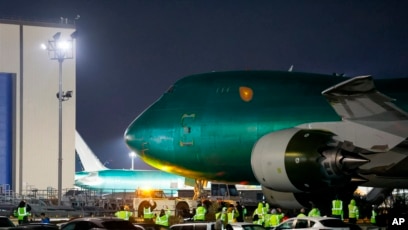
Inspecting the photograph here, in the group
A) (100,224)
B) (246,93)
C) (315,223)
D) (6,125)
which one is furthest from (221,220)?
(6,125)

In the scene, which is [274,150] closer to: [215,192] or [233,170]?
[233,170]

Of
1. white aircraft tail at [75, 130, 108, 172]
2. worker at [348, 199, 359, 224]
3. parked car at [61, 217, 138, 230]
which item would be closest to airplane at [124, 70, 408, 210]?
worker at [348, 199, 359, 224]

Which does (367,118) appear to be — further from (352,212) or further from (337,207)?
(352,212)

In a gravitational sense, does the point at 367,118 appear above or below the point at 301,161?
above

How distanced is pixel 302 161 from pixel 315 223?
195 centimetres

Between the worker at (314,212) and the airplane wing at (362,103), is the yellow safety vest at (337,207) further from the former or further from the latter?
the airplane wing at (362,103)

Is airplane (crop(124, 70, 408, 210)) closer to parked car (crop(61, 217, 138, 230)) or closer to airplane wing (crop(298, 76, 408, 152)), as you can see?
airplane wing (crop(298, 76, 408, 152))

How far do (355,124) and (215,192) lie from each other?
980 inches

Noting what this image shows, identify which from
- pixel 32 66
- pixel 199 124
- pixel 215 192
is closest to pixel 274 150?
pixel 199 124

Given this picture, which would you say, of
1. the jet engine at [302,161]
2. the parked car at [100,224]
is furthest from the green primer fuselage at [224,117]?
the parked car at [100,224]

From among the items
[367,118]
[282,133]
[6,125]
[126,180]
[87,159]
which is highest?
[6,125]

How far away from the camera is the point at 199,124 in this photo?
33031 mm

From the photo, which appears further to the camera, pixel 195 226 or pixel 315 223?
pixel 315 223

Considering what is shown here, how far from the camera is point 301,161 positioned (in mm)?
26859
